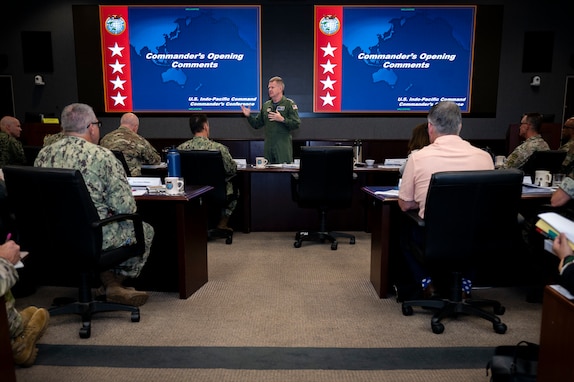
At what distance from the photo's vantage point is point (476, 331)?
8.45ft

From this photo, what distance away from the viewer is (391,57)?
6.68 meters

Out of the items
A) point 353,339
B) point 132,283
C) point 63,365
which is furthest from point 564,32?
point 63,365

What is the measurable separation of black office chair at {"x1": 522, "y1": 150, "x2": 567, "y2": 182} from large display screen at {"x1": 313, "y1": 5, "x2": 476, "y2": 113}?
2.91 m

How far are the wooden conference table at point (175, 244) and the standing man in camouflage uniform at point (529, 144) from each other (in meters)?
2.82

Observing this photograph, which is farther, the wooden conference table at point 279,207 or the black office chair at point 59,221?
the wooden conference table at point 279,207

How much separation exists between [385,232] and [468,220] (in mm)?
734

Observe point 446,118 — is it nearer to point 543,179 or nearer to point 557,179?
point 543,179

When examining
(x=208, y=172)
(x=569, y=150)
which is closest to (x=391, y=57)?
(x=569, y=150)

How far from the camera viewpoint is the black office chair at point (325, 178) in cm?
411

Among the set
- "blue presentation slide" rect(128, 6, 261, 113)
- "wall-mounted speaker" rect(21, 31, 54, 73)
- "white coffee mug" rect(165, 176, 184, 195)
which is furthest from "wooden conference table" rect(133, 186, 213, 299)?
"wall-mounted speaker" rect(21, 31, 54, 73)

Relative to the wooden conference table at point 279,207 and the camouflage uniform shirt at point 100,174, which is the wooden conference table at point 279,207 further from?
the camouflage uniform shirt at point 100,174

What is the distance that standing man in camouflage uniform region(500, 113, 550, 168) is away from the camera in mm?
4098

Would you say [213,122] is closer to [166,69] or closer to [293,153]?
[166,69]

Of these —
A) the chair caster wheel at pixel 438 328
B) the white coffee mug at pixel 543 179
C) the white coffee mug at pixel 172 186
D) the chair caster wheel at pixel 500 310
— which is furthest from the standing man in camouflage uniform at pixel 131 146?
the white coffee mug at pixel 543 179
